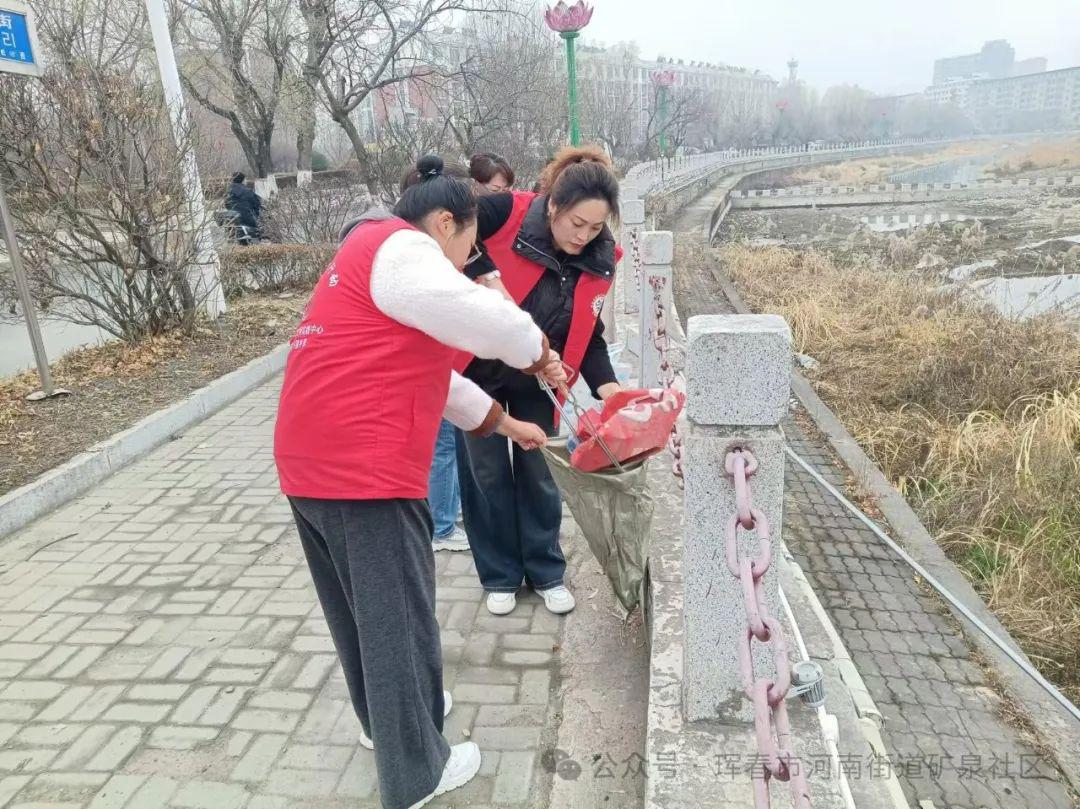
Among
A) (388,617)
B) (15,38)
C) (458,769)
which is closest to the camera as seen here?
(388,617)

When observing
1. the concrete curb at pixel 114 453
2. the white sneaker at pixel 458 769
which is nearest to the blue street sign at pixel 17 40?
the concrete curb at pixel 114 453

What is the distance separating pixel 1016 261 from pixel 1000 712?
54.1ft

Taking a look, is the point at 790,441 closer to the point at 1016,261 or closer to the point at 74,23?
the point at 74,23

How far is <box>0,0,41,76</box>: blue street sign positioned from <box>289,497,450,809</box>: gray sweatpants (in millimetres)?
4750

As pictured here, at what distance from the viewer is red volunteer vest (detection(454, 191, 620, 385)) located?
264cm

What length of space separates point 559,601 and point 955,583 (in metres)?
2.22

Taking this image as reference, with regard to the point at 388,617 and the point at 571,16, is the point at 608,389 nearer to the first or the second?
the point at 388,617

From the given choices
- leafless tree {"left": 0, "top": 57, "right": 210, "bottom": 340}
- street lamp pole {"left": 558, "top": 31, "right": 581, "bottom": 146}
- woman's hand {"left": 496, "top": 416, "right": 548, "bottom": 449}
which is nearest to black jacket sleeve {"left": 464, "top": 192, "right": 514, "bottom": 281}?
woman's hand {"left": 496, "top": 416, "right": 548, "bottom": 449}

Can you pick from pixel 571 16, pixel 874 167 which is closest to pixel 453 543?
pixel 571 16

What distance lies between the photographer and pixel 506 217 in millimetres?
2660

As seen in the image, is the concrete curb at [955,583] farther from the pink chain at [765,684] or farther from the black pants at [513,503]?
the pink chain at [765,684]

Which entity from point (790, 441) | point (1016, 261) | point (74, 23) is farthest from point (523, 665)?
point (1016, 261)

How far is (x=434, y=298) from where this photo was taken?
166 centimetres

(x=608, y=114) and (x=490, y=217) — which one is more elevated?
(x=608, y=114)
